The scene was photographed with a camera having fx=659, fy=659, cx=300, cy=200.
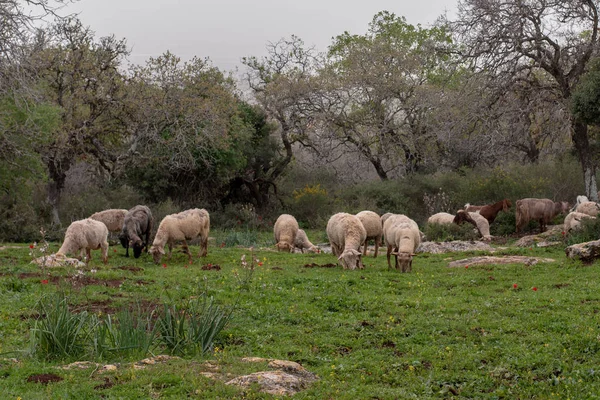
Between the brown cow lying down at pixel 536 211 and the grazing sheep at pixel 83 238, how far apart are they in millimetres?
14602

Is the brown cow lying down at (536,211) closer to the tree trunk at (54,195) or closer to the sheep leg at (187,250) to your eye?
the sheep leg at (187,250)

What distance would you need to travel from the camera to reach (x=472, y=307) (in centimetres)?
1112

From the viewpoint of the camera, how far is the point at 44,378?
722cm

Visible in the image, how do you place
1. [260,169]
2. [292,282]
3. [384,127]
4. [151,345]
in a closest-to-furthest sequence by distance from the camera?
1. [151,345]
2. [292,282]
3. [384,127]
4. [260,169]

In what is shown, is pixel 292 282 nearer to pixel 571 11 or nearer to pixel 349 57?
pixel 571 11

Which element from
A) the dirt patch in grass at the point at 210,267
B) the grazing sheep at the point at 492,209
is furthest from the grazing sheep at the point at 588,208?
the dirt patch in grass at the point at 210,267

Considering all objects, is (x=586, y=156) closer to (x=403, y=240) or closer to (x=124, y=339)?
(x=403, y=240)

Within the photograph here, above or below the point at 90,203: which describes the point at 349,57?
above

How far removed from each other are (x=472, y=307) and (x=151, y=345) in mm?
5477

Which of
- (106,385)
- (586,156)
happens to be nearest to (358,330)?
(106,385)

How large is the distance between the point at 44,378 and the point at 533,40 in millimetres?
22356

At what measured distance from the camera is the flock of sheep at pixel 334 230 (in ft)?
52.6

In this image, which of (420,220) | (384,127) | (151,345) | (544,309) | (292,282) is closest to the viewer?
(151,345)

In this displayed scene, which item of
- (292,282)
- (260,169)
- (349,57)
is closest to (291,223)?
(292,282)
